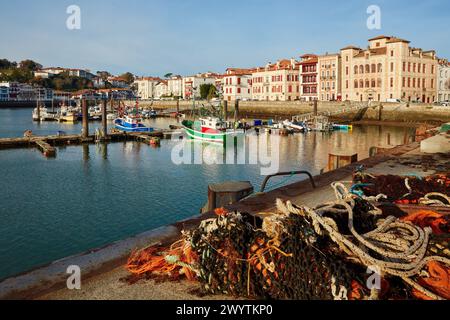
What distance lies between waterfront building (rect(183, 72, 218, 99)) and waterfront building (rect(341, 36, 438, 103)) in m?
63.8

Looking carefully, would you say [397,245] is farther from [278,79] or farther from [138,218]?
[278,79]

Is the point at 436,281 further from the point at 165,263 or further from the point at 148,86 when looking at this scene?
the point at 148,86

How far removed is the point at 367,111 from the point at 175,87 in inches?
3628

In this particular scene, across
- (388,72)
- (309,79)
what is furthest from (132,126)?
(309,79)

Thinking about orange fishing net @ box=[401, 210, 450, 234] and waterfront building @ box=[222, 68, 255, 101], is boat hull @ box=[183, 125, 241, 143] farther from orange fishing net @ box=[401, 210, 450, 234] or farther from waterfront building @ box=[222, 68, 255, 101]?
waterfront building @ box=[222, 68, 255, 101]

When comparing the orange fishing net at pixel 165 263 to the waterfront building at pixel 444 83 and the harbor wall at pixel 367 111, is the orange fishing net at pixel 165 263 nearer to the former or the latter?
the harbor wall at pixel 367 111

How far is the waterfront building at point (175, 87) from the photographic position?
143 metres

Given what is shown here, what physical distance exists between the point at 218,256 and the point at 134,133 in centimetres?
4392

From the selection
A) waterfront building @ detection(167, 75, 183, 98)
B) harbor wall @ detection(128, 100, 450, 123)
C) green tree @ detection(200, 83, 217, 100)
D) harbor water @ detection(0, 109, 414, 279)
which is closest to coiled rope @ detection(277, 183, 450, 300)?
harbor water @ detection(0, 109, 414, 279)

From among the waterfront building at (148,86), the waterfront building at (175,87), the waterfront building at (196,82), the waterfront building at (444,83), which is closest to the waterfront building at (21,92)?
the waterfront building at (148,86)

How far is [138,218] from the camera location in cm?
1656

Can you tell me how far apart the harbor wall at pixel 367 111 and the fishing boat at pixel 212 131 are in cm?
1165
